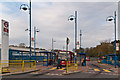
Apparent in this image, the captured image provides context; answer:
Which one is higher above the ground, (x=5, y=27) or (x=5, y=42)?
(x=5, y=27)

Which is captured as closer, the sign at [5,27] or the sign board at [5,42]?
the sign board at [5,42]

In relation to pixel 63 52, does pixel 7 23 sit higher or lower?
higher

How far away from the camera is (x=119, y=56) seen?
32.0 meters

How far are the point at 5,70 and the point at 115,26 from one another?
19480mm

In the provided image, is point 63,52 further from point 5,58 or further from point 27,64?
point 5,58

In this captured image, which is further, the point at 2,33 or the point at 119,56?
the point at 119,56

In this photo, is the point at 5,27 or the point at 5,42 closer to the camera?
the point at 5,42

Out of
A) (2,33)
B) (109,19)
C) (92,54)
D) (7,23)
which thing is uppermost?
(109,19)

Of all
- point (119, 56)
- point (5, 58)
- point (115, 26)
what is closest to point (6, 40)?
point (5, 58)

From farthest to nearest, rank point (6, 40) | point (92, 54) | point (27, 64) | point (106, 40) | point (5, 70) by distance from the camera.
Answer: point (92, 54) < point (106, 40) < point (27, 64) < point (6, 40) < point (5, 70)

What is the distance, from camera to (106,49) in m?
68.2

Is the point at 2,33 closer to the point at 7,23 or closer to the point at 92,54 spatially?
the point at 7,23

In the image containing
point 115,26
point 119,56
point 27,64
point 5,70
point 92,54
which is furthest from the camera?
point 92,54

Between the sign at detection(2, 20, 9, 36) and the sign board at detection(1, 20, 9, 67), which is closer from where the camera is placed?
the sign board at detection(1, 20, 9, 67)
